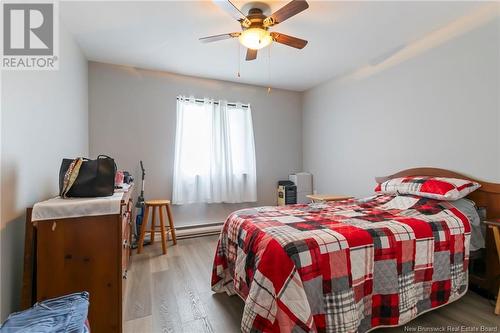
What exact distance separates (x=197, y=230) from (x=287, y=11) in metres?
3.09

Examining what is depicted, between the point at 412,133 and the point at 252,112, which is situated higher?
the point at 252,112

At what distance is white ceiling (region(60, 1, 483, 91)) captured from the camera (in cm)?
209

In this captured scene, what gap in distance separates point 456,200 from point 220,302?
2.19 metres

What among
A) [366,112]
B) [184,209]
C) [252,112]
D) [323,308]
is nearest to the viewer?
[323,308]

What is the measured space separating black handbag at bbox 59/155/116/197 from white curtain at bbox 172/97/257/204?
2000 mm

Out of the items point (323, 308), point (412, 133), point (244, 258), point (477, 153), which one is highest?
point (412, 133)

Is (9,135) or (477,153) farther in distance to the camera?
(477,153)

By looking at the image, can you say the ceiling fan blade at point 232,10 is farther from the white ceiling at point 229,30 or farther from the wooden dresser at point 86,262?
the wooden dresser at point 86,262

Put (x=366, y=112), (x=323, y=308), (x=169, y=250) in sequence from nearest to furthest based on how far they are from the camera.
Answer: (x=323, y=308), (x=169, y=250), (x=366, y=112)

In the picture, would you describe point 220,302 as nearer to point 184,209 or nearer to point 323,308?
point 323,308

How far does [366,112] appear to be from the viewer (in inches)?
131

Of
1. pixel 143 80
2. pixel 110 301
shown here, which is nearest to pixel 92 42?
pixel 143 80

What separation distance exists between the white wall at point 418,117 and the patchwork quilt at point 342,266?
72 centimetres

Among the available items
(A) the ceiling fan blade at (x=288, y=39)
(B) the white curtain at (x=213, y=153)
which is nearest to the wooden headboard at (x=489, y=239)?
(A) the ceiling fan blade at (x=288, y=39)
